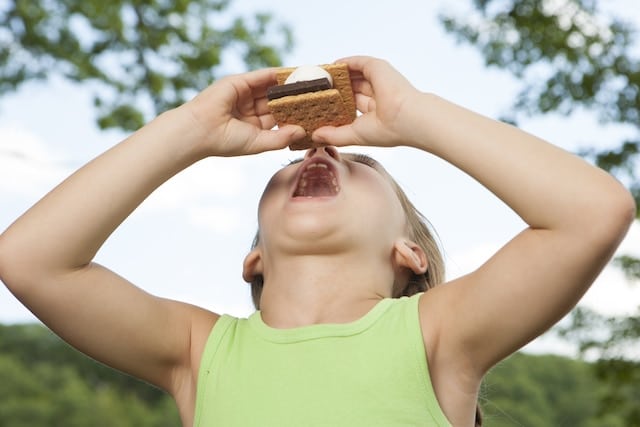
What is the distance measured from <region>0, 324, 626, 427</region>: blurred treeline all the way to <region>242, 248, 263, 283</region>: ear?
99.2 ft

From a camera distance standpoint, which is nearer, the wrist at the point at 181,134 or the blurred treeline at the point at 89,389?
the wrist at the point at 181,134

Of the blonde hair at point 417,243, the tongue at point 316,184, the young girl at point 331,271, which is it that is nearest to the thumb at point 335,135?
the young girl at point 331,271

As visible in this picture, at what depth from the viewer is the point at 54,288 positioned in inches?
93.4

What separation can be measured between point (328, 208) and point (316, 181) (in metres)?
0.18

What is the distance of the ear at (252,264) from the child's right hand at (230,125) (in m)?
0.32

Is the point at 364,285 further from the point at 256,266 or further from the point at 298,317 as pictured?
the point at 256,266

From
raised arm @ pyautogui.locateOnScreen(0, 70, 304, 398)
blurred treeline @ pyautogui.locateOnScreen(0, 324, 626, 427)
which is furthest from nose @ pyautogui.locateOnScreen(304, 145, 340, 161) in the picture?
blurred treeline @ pyautogui.locateOnScreen(0, 324, 626, 427)

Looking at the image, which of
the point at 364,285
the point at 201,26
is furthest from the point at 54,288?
the point at 201,26

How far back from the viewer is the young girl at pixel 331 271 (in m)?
2.15

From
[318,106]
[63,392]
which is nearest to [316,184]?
[318,106]

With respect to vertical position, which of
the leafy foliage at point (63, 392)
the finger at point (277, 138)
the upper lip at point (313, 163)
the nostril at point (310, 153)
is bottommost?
the leafy foliage at point (63, 392)

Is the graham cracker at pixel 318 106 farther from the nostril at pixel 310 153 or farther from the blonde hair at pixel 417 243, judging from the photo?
the blonde hair at pixel 417 243

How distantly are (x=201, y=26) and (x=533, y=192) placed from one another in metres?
8.65

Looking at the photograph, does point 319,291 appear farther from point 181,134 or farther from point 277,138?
point 181,134
